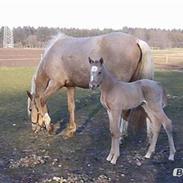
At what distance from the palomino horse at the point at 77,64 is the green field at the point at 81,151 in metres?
0.50

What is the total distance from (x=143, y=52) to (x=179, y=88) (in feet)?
26.5

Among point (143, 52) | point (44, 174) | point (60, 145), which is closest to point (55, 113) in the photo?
point (60, 145)

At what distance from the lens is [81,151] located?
636 centimetres

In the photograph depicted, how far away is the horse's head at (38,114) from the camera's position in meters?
7.47

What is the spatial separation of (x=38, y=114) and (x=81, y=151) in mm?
1582

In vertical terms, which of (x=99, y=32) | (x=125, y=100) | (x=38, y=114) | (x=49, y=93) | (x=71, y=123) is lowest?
(x=71, y=123)

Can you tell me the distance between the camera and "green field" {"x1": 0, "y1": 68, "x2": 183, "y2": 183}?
17.2 feet

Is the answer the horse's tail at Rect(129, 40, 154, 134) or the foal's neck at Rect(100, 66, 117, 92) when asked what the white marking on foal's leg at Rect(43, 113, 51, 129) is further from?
the foal's neck at Rect(100, 66, 117, 92)

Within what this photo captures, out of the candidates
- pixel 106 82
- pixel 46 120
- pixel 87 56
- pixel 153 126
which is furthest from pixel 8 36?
pixel 106 82

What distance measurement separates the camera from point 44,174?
17.3 ft

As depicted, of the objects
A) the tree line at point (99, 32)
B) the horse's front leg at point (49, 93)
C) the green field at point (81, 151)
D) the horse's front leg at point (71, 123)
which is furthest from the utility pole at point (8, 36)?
the horse's front leg at point (49, 93)

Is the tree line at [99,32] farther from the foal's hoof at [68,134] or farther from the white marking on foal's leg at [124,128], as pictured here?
the white marking on foal's leg at [124,128]
